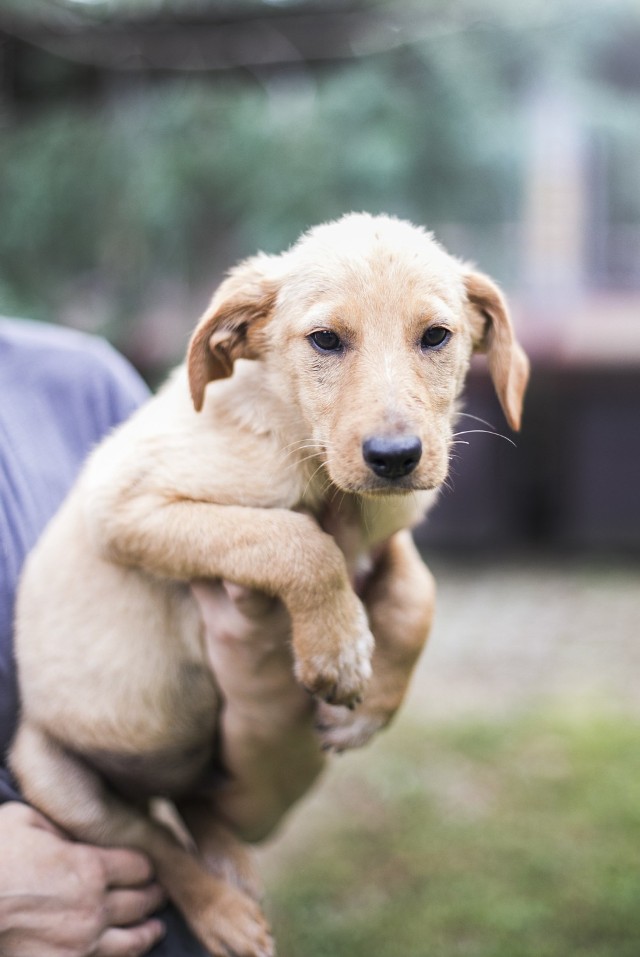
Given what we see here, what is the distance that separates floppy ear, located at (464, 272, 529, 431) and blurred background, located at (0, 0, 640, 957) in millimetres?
1028

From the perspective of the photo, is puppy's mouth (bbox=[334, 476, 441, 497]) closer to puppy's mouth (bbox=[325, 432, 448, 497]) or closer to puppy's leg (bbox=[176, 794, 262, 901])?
puppy's mouth (bbox=[325, 432, 448, 497])

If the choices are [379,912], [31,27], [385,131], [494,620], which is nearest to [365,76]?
[385,131]

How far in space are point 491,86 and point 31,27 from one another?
3.88 metres

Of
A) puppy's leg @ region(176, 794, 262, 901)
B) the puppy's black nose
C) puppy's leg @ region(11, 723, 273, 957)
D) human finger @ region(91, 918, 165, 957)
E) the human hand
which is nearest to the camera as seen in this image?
the puppy's black nose

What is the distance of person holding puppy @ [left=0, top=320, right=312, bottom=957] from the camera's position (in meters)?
2.13

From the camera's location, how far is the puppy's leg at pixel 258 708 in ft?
7.50

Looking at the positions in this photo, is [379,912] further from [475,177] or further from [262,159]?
[475,177]

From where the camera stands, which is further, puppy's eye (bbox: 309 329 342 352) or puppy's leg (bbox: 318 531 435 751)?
puppy's leg (bbox: 318 531 435 751)

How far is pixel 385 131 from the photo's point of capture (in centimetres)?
710

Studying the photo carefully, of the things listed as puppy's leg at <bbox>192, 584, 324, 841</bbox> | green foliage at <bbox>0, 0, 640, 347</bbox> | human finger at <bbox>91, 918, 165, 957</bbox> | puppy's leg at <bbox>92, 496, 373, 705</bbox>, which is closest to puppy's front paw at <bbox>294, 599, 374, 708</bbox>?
puppy's leg at <bbox>92, 496, 373, 705</bbox>

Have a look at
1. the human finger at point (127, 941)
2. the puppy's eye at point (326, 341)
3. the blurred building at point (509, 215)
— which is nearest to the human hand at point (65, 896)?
the human finger at point (127, 941)

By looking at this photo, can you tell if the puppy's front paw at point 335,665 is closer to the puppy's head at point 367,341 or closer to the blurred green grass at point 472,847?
the puppy's head at point 367,341

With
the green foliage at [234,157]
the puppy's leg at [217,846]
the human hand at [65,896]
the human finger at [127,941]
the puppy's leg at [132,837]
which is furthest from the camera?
the green foliage at [234,157]

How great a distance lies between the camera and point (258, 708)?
2373mm
